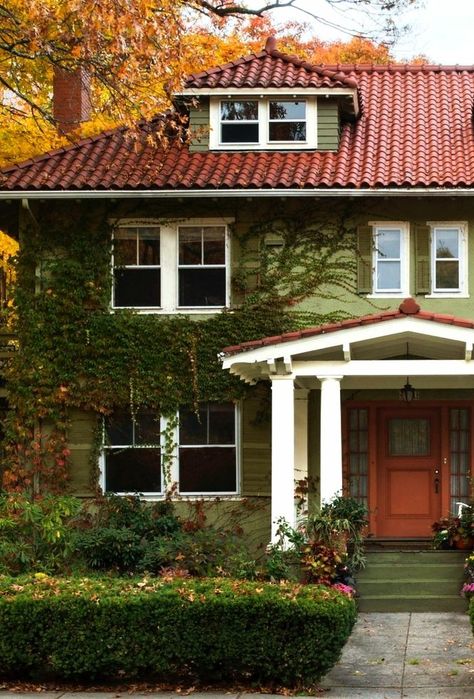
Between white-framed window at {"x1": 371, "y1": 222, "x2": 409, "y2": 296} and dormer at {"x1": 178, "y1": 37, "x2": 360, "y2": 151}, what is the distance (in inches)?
75.1

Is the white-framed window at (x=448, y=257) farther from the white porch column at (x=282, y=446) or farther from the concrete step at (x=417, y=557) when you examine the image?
the concrete step at (x=417, y=557)

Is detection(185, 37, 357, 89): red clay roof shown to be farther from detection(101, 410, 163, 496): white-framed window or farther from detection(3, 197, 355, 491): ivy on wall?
detection(101, 410, 163, 496): white-framed window

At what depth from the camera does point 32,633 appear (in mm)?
11859

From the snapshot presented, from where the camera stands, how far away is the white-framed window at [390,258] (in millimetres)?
19359

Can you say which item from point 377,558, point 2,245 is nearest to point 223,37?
point 2,245

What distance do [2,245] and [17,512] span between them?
808 centimetres

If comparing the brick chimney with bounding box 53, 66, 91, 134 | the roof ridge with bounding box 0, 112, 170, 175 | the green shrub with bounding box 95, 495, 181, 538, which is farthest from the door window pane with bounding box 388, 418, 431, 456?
the brick chimney with bounding box 53, 66, 91, 134

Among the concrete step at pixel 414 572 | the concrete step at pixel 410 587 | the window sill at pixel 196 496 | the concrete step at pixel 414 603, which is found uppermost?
the window sill at pixel 196 496

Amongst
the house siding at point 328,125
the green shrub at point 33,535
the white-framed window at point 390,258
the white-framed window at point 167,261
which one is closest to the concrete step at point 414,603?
the green shrub at point 33,535

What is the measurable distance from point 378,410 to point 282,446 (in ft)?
10.6

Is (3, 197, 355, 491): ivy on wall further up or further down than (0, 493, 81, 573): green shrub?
further up

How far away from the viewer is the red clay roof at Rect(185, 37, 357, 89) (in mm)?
20156

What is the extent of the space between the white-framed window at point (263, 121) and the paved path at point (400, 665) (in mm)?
8501

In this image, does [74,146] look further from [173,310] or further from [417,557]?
[417,557]
